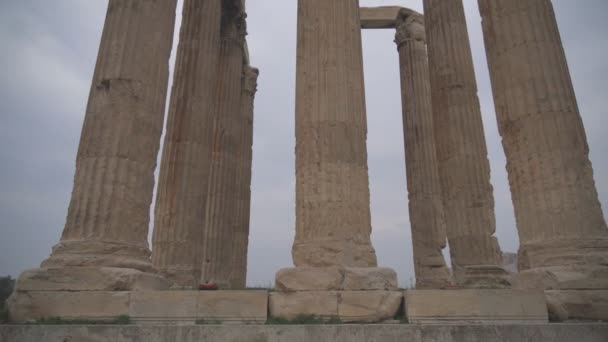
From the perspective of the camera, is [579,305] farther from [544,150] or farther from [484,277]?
[484,277]

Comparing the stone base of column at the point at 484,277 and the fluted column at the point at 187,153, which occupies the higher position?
the fluted column at the point at 187,153

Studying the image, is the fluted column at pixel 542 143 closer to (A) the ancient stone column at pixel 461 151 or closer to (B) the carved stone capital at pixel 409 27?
(A) the ancient stone column at pixel 461 151

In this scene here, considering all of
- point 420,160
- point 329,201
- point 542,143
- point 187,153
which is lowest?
point 329,201

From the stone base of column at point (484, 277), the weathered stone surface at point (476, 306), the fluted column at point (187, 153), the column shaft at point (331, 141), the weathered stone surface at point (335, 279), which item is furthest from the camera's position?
the fluted column at point (187, 153)

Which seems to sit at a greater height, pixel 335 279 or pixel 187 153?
pixel 187 153

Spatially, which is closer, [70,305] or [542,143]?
[70,305]

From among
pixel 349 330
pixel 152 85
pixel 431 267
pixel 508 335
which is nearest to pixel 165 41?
pixel 152 85

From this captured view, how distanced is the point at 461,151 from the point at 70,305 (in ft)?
51.3

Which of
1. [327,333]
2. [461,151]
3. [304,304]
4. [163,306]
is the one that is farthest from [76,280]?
[461,151]

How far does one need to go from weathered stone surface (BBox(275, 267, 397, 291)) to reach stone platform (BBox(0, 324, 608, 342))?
6.09ft

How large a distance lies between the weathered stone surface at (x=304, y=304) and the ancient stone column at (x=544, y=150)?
18.0 feet

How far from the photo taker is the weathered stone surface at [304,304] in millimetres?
9781

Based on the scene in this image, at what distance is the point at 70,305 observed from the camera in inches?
Answer: 383

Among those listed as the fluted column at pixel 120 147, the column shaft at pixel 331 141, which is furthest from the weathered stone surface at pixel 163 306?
the column shaft at pixel 331 141
